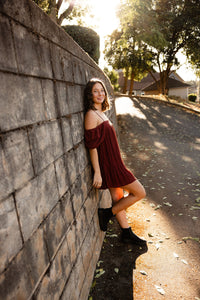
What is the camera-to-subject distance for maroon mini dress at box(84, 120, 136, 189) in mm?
2772

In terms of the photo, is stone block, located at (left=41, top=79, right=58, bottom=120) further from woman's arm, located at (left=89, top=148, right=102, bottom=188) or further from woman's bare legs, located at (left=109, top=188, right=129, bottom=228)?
woman's bare legs, located at (left=109, top=188, right=129, bottom=228)

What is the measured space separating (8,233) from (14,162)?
0.40 m

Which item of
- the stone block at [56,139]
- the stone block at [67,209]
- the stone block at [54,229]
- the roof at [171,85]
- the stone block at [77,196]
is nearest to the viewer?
the stone block at [54,229]

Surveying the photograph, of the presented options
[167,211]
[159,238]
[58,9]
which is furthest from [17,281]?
[58,9]

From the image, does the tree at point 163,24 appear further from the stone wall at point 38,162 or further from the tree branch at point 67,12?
the stone wall at point 38,162

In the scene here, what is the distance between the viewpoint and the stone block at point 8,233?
1107mm

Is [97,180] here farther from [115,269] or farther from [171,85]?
[171,85]

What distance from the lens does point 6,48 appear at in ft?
3.90

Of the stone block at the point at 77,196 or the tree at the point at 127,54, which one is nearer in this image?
the stone block at the point at 77,196

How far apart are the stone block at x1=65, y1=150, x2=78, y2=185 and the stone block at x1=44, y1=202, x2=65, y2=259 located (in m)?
0.41

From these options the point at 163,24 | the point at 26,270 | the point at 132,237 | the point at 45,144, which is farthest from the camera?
the point at 163,24

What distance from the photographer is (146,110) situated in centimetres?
1544

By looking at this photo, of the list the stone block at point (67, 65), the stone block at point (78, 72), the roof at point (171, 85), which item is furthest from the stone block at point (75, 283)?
the roof at point (171, 85)

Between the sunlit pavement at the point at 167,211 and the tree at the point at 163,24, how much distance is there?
443 inches
